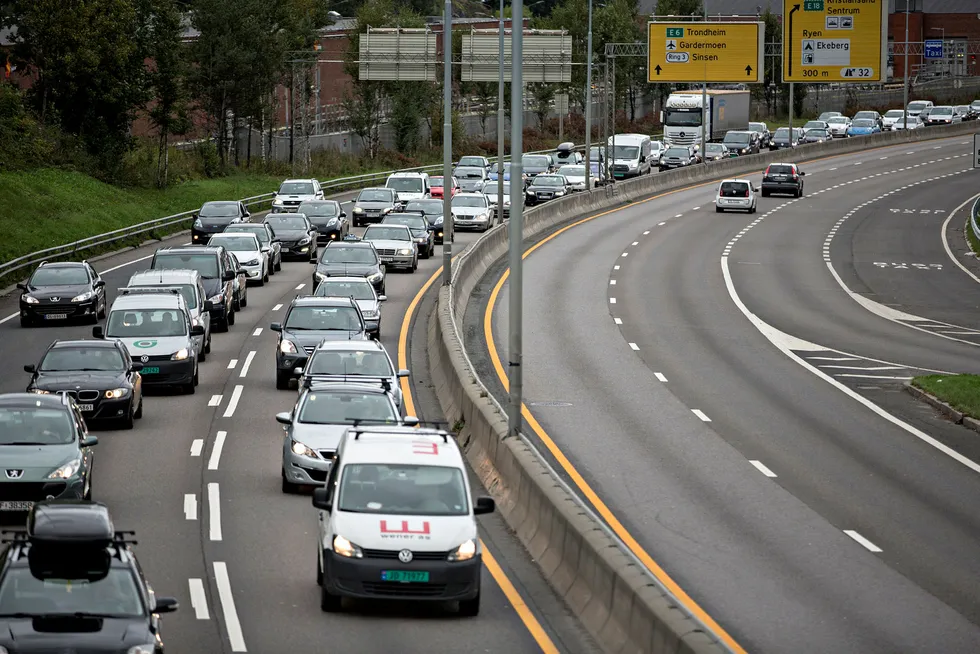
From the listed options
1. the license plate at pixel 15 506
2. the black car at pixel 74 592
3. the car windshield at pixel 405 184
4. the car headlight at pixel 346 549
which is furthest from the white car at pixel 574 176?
the black car at pixel 74 592

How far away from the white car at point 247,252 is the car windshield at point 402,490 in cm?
2798

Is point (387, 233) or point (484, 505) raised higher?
point (387, 233)

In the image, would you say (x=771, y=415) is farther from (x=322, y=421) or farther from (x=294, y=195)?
(x=294, y=195)

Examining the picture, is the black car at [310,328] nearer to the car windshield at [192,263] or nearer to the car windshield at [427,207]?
the car windshield at [192,263]

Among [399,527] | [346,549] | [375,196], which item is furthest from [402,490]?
[375,196]

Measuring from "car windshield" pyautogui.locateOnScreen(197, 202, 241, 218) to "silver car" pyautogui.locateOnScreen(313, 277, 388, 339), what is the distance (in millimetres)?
17723

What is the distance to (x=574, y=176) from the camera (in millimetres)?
75312

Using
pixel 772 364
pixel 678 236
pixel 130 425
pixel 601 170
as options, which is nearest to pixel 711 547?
pixel 130 425

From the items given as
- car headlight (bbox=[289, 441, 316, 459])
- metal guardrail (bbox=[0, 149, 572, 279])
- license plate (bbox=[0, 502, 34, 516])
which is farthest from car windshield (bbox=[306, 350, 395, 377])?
metal guardrail (bbox=[0, 149, 572, 279])

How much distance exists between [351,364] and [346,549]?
34.5 ft

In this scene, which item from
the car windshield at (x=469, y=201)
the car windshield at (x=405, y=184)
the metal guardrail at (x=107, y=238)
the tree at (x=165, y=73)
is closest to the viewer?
the metal guardrail at (x=107, y=238)

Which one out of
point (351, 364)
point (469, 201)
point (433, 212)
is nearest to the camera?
point (351, 364)

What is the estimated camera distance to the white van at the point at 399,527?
14586 mm

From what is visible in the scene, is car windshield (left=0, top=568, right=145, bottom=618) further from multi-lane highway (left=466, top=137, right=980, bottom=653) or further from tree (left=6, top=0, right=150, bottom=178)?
tree (left=6, top=0, right=150, bottom=178)
